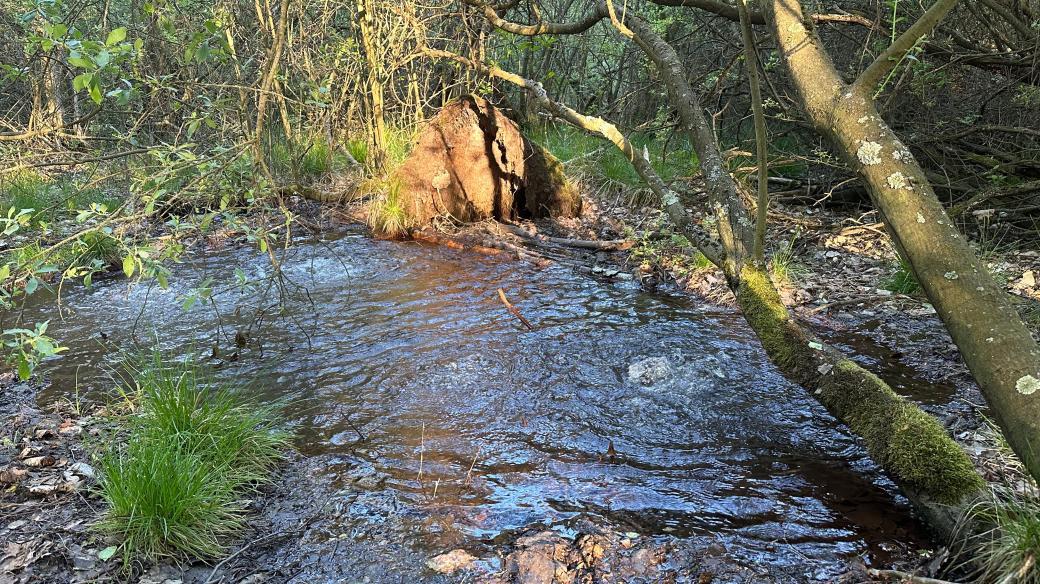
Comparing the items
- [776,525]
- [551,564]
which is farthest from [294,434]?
[776,525]

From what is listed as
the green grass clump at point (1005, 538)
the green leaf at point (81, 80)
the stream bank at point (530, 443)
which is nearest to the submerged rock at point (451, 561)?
the stream bank at point (530, 443)

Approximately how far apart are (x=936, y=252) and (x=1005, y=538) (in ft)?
3.48

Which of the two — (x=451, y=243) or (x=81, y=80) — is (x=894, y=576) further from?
(x=451, y=243)

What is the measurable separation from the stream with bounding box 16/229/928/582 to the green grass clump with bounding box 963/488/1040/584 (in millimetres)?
358

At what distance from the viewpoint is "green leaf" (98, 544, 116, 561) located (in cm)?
254

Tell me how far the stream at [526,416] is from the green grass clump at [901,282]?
1466 millimetres

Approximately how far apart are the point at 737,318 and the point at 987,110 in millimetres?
3627

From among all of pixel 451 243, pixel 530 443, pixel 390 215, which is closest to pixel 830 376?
pixel 530 443

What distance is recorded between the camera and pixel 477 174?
29.8 ft

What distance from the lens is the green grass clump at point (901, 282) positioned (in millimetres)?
5594

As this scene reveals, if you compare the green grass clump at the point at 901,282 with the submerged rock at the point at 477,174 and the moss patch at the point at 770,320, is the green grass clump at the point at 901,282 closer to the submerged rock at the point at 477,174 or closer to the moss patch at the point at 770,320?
the moss patch at the point at 770,320

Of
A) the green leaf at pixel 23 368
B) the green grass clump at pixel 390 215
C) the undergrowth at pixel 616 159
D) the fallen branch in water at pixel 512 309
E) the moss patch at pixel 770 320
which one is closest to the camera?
the green leaf at pixel 23 368

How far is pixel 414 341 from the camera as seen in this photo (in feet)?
17.1

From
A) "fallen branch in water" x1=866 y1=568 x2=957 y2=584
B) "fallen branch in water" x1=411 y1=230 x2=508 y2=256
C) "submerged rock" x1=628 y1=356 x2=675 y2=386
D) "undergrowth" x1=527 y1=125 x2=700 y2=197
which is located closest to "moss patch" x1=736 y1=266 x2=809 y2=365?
"submerged rock" x1=628 y1=356 x2=675 y2=386
